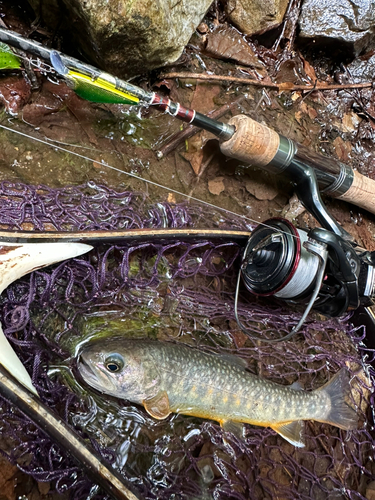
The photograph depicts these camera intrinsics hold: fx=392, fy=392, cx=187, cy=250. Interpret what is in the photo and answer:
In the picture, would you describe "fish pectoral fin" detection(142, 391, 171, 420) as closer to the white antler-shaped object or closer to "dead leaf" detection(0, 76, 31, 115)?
the white antler-shaped object

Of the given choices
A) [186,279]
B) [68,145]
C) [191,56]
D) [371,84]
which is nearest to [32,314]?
[186,279]

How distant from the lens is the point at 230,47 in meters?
3.47

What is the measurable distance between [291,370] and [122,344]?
4.45 feet

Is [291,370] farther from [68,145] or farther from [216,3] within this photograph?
[216,3]

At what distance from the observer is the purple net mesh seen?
1.96m

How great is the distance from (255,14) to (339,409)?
3.27 meters

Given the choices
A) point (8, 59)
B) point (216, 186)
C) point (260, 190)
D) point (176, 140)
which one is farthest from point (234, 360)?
point (8, 59)

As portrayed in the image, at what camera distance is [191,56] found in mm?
3285

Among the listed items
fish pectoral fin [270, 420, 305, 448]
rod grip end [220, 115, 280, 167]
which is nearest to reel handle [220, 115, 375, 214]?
rod grip end [220, 115, 280, 167]

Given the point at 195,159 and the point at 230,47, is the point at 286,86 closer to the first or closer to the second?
the point at 230,47

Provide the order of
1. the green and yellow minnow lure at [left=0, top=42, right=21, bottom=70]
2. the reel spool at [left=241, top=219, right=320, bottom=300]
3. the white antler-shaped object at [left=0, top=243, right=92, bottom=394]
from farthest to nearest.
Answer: the green and yellow minnow lure at [left=0, top=42, right=21, bottom=70]
the reel spool at [left=241, top=219, right=320, bottom=300]
the white antler-shaped object at [left=0, top=243, right=92, bottom=394]

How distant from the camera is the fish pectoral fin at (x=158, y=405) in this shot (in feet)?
6.95

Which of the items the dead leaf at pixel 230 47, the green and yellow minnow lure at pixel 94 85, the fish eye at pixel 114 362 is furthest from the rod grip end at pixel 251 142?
the fish eye at pixel 114 362

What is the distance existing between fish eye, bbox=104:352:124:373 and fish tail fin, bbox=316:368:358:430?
1.29 metres
